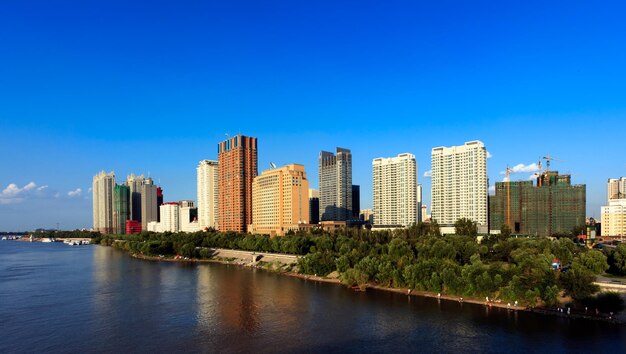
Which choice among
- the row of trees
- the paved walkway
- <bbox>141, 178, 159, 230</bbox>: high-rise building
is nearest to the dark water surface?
the row of trees

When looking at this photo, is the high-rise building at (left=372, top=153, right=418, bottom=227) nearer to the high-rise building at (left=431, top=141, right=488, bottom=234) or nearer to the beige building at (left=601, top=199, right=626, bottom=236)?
the high-rise building at (left=431, top=141, right=488, bottom=234)

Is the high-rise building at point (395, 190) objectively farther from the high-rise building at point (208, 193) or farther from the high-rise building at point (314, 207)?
the high-rise building at point (208, 193)

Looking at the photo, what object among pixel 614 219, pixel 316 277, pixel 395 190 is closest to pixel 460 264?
pixel 316 277

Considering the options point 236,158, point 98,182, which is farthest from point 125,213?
point 236,158

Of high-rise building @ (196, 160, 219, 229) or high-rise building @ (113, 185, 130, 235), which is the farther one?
high-rise building @ (113, 185, 130, 235)

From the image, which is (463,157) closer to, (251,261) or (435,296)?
(251,261)

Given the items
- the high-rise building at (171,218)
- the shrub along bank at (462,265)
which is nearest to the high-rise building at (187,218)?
the high-rise building at (171,218)
